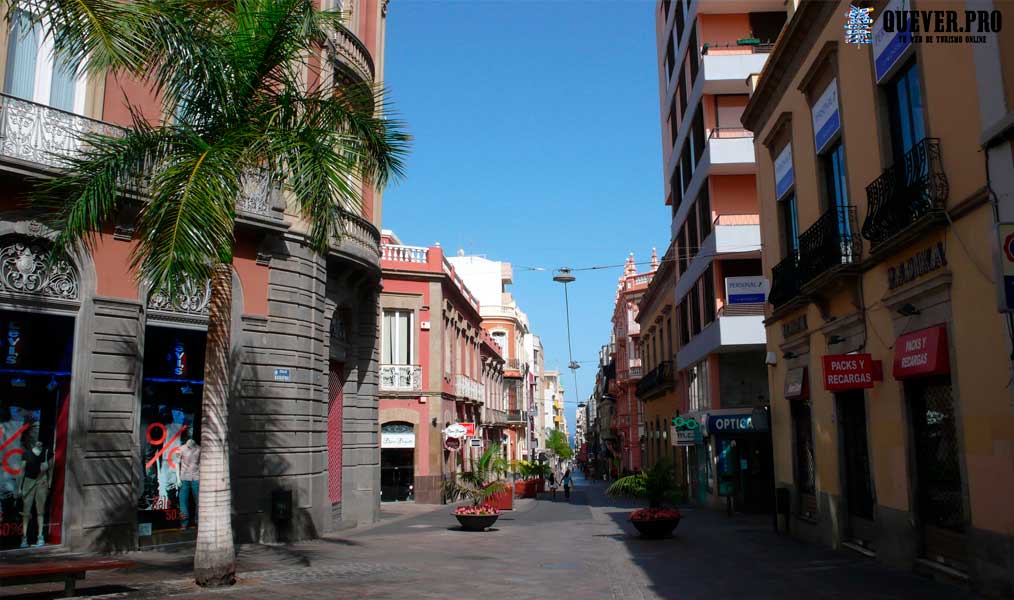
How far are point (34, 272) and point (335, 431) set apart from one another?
947cm

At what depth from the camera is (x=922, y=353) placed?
1090cm

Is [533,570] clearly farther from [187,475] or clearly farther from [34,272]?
[34,272]

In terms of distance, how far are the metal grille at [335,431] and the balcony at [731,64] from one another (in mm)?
16074

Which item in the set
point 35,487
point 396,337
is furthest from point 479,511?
point 396,337

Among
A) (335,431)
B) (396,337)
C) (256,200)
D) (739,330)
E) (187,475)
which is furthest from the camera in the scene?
(396,337)

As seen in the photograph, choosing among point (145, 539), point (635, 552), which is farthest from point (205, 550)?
point (635, 552)

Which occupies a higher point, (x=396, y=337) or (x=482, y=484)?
(x=396, y=337)

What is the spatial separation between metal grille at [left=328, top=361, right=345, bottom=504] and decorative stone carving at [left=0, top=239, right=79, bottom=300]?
802cm

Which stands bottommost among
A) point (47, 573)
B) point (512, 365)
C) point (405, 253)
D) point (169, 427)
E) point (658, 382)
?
point (47, 573)

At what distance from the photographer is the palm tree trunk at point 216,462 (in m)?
10.9

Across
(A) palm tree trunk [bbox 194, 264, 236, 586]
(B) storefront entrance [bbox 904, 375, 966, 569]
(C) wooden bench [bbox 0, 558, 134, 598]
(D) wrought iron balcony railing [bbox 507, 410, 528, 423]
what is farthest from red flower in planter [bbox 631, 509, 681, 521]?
(D) wrought iron balcony railing [bbox 507, 410, 528, 423]

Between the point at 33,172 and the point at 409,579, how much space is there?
8.89m

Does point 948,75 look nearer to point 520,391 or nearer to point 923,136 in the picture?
point 923,136

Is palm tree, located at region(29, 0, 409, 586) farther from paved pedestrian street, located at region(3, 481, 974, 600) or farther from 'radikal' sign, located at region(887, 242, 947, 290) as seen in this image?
'radikal' sign, located at region(887, 242, 947, 290)
